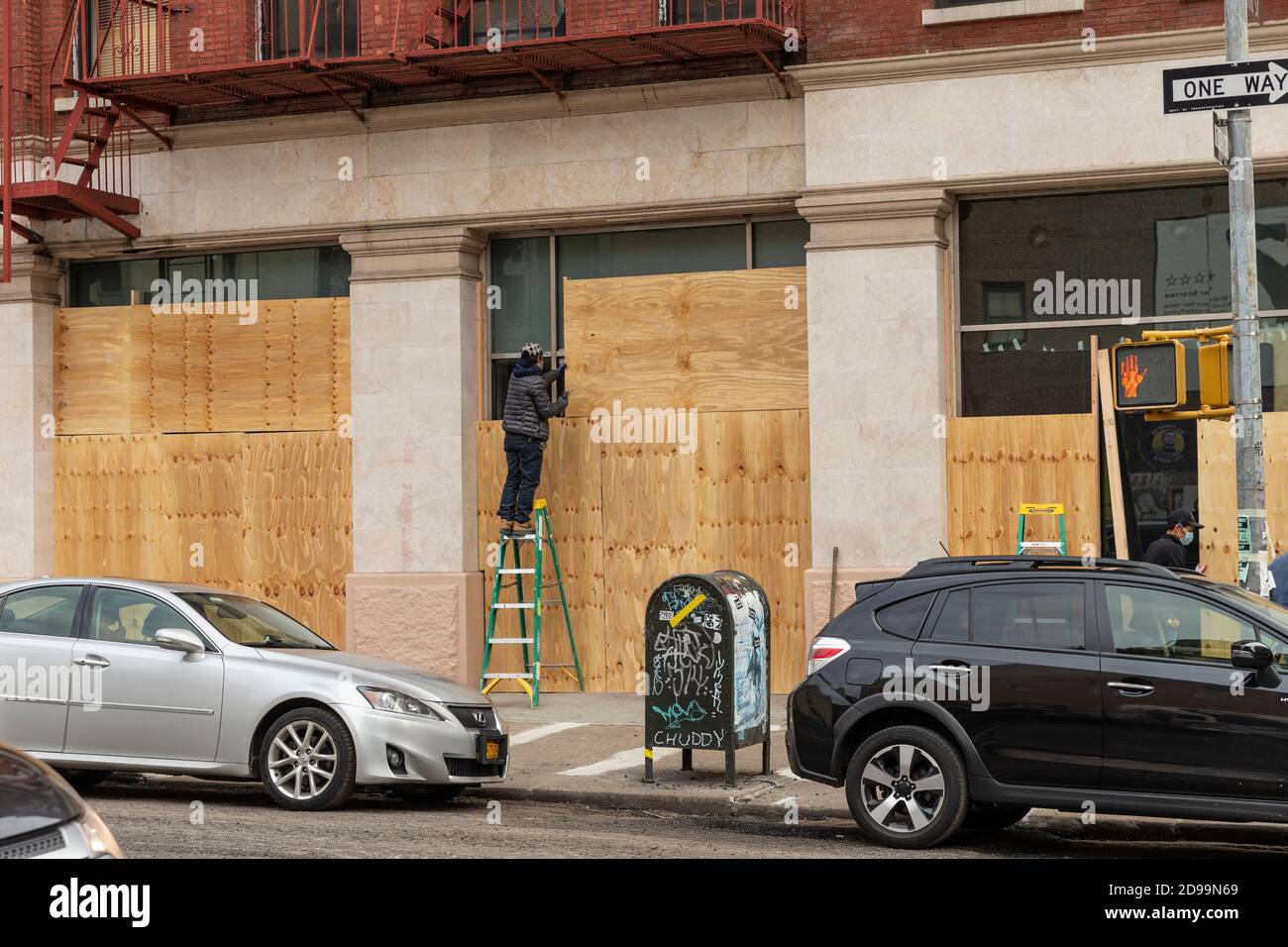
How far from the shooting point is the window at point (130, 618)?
36.7 feet

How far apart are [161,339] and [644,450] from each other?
19.1 ft

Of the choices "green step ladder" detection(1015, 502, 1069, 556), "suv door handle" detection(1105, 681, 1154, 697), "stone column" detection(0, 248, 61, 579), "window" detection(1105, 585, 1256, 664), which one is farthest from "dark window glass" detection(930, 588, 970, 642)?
"stone column" detection(0, 248, 61, 579)

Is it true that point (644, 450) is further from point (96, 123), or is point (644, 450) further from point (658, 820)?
point (96, 123)

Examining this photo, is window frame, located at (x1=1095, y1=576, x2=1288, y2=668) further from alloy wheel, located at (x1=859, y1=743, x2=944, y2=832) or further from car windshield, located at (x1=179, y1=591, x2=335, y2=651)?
car windshield, located at (x1=179, y1=591, x2=335, y2=651)

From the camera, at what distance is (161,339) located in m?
18.5

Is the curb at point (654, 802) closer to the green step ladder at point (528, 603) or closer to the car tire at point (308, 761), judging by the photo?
the car tire at point (308, 761)

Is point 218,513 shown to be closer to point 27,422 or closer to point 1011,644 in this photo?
point 27,422

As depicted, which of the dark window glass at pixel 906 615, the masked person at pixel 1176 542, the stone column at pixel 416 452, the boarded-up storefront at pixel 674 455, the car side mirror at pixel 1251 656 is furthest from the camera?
the stone column at pixel 416 452

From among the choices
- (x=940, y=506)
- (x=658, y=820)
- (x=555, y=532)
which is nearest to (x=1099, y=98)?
(x=940, y=506)

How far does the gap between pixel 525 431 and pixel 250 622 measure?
5332mm

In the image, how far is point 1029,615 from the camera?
30.8ft

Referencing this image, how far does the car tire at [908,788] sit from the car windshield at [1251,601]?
5.58 ft

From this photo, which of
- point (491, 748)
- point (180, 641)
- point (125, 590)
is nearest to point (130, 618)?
point (125, 590)

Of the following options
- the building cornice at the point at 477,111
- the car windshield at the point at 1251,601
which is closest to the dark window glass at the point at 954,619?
the car windshield at the point at 1251,601
